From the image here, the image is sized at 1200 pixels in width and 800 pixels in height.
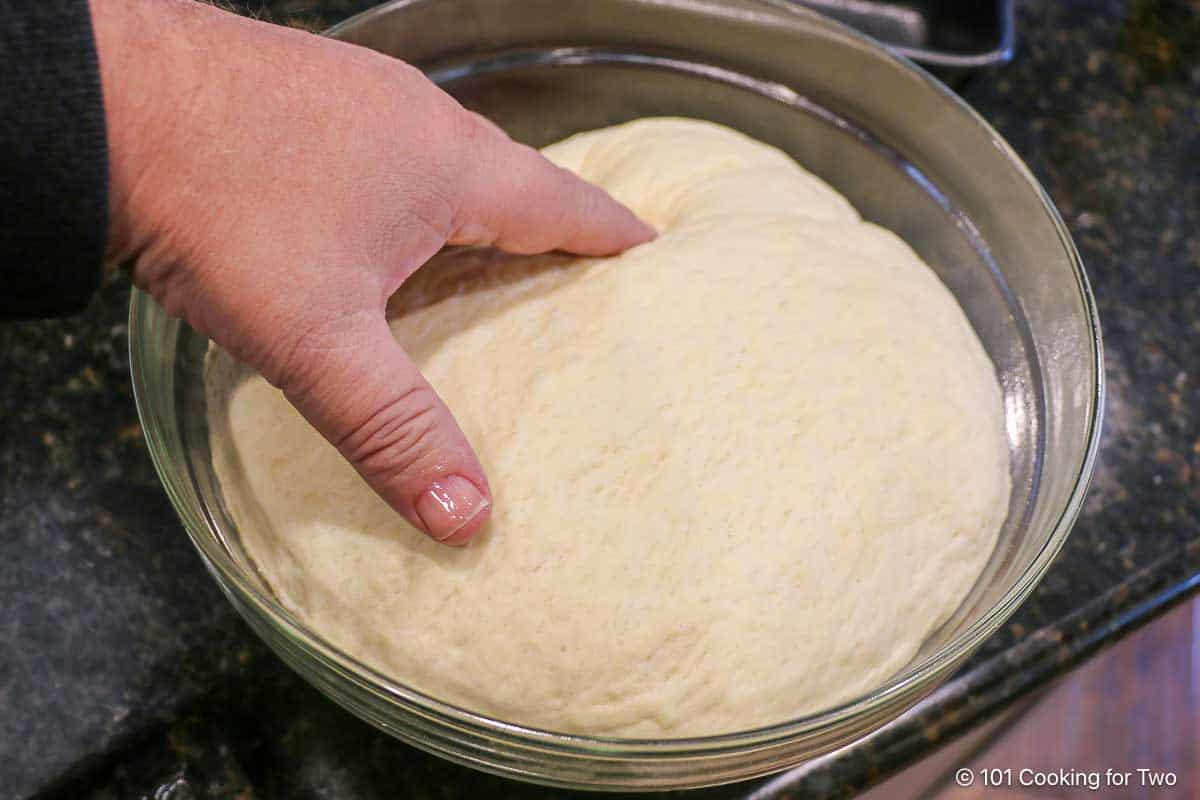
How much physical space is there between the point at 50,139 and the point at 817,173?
2.74 feet

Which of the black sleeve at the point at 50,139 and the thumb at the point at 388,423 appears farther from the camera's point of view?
the thumb at the point at 388,423

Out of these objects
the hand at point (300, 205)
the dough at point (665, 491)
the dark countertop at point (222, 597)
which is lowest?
the dark countertop at point (222, 597)

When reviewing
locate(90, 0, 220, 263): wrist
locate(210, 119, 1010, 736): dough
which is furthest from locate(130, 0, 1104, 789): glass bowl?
locate(90, 0, 220, 263): wrist

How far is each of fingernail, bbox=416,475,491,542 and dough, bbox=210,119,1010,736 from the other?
1.6 inches

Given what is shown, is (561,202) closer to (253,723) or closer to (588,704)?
(588,704)

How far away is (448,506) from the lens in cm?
69

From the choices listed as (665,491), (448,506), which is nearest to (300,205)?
(448,506)

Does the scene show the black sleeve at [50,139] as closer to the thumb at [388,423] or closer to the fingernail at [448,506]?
the thumb at [388,423]

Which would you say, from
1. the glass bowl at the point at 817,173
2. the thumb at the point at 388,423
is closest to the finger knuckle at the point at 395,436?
the thumb at the point at 388,423

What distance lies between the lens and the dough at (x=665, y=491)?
2.35ft

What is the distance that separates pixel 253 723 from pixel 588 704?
334mm

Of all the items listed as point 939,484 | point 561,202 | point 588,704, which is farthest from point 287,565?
point 939,484

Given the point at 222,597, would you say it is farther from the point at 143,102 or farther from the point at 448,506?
the point at 143,102

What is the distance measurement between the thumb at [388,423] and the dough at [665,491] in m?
0.05
